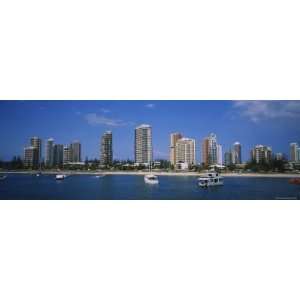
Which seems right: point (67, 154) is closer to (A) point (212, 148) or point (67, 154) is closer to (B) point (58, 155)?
(B) point (58, 155)

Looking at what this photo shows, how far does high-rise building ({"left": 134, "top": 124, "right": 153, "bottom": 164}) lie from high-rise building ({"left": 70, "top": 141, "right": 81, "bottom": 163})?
869mm

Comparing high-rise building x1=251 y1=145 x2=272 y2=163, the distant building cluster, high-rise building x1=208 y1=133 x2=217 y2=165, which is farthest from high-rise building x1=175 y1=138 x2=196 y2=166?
high-rise building x1=251 y1=145 x2=272 y2=163

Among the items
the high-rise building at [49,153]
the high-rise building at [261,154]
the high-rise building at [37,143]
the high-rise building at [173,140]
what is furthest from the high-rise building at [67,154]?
the high-rise building at [261,154]

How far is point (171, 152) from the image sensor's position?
234 inches

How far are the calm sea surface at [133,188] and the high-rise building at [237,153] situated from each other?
30 cm

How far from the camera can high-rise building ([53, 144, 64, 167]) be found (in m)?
5.93

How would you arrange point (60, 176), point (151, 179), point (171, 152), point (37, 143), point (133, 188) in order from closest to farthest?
point (133, 188), point (37, 143), point (171, 152), point (151, 179), point (60, 176)

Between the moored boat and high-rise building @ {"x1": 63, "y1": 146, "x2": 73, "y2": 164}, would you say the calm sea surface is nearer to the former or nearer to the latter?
the moored boat

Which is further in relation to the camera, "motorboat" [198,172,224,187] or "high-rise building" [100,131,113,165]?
"motorboat" [198,172,224,187]

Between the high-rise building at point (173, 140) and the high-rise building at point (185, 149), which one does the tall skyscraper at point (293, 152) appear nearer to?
the high-rise building at point (185, 149)

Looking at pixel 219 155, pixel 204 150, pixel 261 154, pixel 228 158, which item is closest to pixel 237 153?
pixel 228 158

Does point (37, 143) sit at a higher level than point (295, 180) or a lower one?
higher

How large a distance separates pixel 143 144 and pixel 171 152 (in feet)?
1.46
